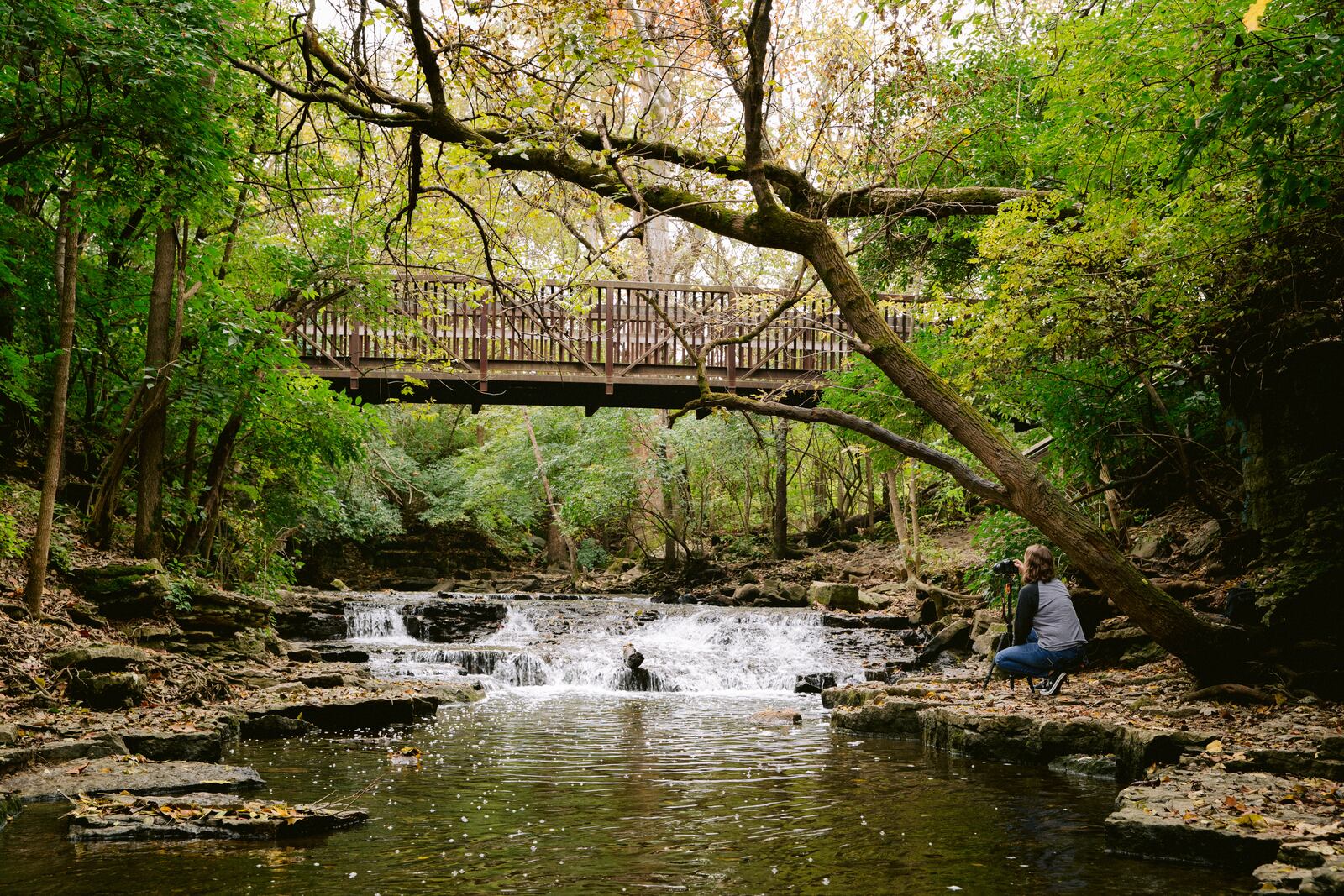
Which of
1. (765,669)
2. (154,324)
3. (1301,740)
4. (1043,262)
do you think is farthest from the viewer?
(765,669)

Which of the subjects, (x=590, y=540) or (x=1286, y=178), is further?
(x=590, y=540)

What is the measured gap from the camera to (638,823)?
4.96 m

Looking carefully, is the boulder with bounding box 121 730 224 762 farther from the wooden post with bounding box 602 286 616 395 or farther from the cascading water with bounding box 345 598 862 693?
the wooden post with bounding box 602 286 616 395

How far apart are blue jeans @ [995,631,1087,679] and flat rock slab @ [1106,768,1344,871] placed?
272 cm

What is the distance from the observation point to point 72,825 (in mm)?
4352

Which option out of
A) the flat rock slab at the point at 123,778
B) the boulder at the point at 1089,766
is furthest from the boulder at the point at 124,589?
the boulder at the point at 1089,766

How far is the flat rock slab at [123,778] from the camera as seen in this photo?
16.2 ft

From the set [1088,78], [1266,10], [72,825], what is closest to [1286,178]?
[1266,10]

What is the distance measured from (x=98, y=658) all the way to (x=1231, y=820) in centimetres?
783

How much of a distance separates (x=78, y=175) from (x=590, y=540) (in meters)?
21.0

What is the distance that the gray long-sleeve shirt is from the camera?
7633mm

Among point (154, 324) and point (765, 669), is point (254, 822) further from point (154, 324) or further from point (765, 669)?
point (765, 669)

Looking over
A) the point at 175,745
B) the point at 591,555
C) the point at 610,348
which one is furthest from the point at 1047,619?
the point at 591,555

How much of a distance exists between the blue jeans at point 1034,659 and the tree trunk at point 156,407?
8622 mm
